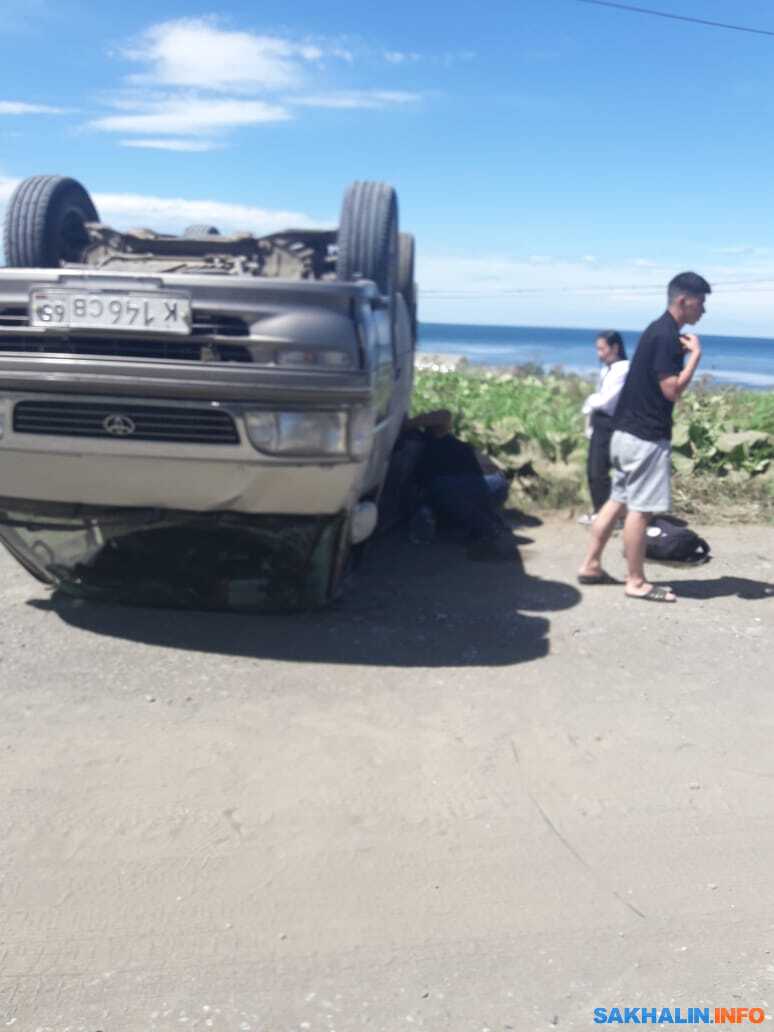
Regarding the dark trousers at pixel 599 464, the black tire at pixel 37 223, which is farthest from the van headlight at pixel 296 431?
the dark trousers at pixel 599 464

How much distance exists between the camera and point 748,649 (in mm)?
5418

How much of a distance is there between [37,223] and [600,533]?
350 cm

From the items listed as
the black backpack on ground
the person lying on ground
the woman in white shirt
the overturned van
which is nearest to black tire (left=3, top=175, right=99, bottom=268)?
the overturned van

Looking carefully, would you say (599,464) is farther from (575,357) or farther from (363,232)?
(575,357)

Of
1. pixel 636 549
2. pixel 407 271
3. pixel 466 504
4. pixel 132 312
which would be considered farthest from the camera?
pixel 407 271

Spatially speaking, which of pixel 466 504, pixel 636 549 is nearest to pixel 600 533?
pixel 636 549

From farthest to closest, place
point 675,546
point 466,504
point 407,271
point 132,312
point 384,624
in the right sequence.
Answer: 1. point 407,271
2. point 466,504
3. point 675,546
4. point 384,624
5. point 132,312

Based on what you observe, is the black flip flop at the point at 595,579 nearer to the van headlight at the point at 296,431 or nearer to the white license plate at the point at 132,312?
the van headlight at the point at 296,431

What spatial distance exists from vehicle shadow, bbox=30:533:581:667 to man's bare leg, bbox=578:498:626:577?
193 mm

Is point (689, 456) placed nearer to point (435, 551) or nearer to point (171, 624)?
point (435, 551)

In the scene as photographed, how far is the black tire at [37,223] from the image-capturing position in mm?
5965

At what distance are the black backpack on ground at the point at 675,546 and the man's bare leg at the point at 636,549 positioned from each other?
920 mm

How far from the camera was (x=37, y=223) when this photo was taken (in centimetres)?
595

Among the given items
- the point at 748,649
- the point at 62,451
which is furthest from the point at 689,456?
the point at 62,451
